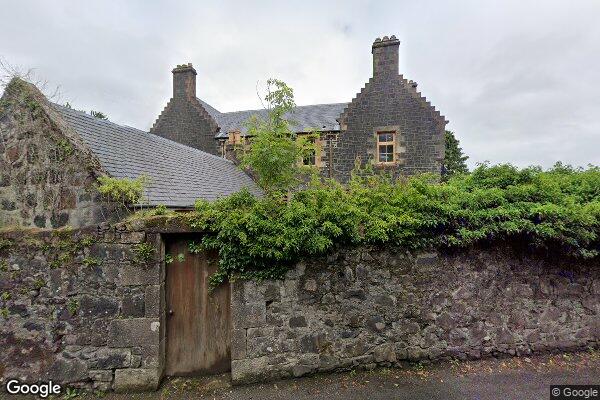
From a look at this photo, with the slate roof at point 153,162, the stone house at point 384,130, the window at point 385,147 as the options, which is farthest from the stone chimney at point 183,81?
the window at point 385,147

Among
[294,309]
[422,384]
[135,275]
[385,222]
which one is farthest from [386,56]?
[135,275]

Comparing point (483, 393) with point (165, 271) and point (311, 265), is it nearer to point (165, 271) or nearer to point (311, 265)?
point (311, 265)

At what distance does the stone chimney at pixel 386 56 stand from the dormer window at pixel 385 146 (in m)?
2.99

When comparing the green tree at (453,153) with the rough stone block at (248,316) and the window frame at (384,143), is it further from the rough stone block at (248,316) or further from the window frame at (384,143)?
the rough stone block at (248,316)

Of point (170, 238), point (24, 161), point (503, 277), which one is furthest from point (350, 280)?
point (24, 161)

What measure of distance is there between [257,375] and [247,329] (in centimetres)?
63

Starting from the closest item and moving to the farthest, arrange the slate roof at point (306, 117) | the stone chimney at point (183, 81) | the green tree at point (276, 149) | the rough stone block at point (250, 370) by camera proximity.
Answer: the rough stone block at point (250, 370) < the green tree at point (276, 149) < the slate roof at point (306, 117) < the stone chimney at point (183, 81)

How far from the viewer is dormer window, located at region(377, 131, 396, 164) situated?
1526 cm

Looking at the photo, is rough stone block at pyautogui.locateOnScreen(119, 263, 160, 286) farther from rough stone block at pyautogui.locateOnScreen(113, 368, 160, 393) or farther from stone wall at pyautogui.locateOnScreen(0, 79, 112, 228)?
stone wall at pyautogui.locateOnScreen(0, 79, 112, 228)

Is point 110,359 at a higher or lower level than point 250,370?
higher

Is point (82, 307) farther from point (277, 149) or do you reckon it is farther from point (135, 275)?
point (277, 149)

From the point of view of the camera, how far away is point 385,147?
50.4 ft

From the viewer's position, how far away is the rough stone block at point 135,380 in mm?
3930

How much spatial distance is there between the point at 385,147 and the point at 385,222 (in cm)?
1203
